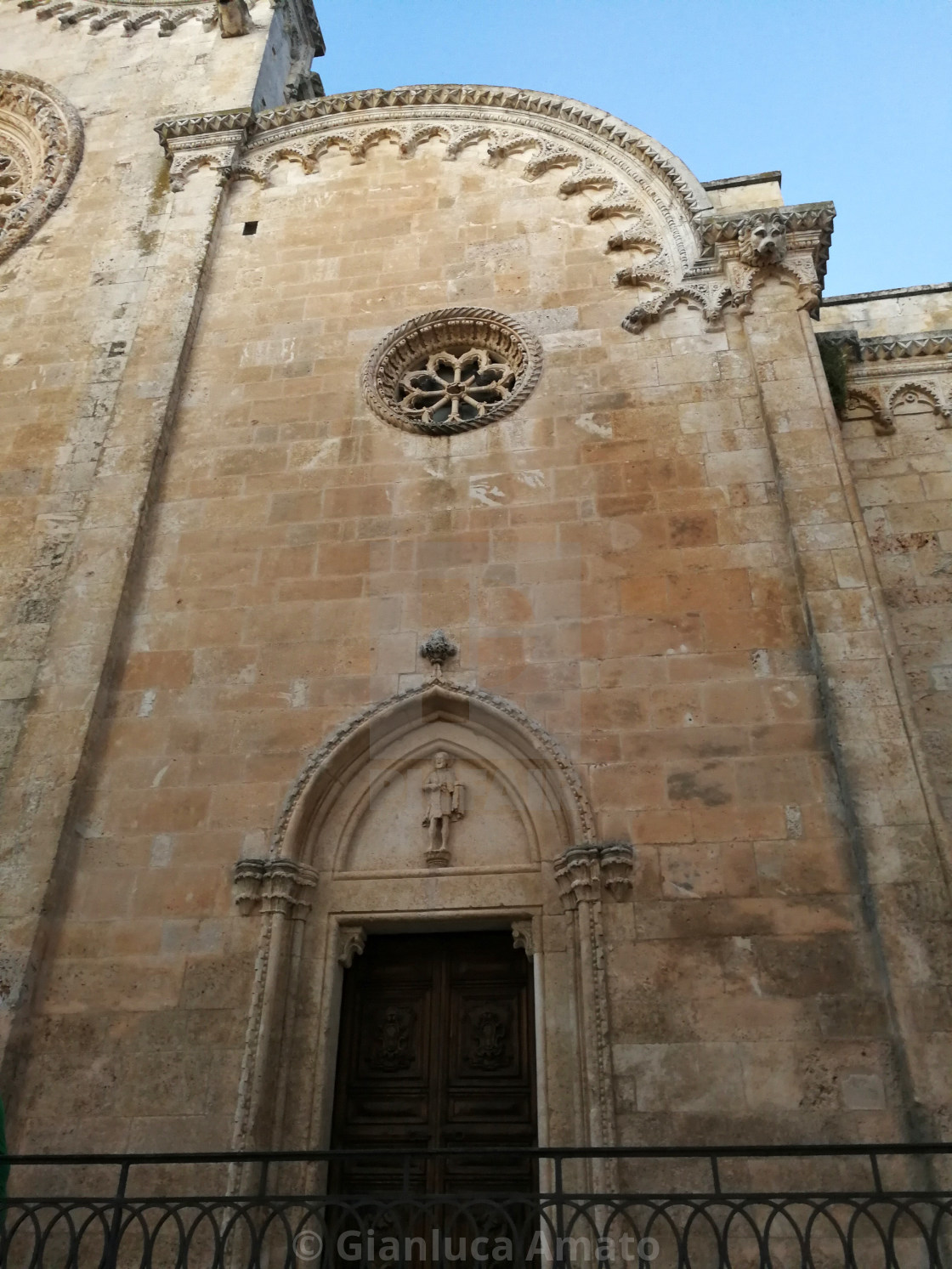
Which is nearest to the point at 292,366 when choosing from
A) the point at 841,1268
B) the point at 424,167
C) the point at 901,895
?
the point at 424,167

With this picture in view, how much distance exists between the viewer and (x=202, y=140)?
1017 centimetres

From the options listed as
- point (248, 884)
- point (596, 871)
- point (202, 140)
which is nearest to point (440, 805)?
point (596, 871)

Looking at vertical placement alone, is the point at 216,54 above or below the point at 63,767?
above

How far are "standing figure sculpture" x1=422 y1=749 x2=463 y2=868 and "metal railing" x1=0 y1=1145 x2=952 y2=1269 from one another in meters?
1.65

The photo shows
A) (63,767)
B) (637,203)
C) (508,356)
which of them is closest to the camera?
(63,767)

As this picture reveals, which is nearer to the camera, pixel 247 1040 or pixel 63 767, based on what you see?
pixel 247 1040

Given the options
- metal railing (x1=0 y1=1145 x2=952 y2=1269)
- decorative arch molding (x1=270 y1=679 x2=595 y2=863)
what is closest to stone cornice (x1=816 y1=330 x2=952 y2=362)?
decorative arch molding (x1=270 y1=679 x2=595 y2=863)

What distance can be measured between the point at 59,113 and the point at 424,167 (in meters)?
4.75

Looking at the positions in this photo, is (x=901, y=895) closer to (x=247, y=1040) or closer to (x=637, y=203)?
(x=247, y=1040)

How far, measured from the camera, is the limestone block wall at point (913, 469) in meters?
6.81

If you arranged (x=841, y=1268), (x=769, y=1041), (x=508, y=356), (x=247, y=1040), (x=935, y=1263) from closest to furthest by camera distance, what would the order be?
(x=935, y=1263), (x=841, y=1268), (x=769, y=1041), (x=247, y=1040), (x=508, y=356)

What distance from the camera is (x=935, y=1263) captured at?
390cm

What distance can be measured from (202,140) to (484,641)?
682cm

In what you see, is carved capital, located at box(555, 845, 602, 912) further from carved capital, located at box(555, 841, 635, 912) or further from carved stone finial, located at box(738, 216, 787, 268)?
carved stone finial, located at box(738, 216, 787, 268)
